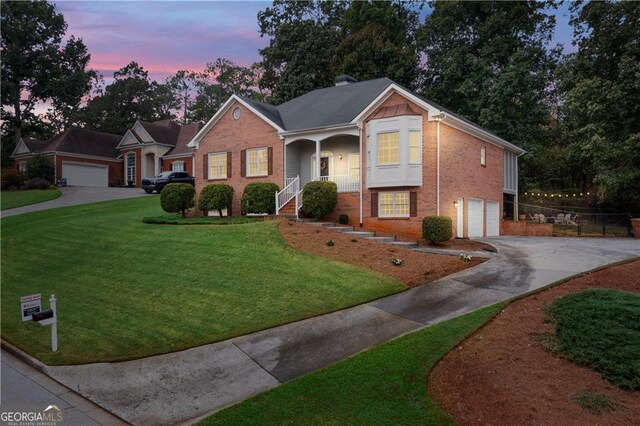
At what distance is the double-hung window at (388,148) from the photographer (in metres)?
17.4

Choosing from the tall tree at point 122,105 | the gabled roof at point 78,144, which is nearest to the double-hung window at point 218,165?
the gabled roof at point 78,144

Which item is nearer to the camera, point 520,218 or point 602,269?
point 602,269

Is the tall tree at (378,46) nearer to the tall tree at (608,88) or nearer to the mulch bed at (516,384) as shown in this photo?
the tall tree at (608,88)

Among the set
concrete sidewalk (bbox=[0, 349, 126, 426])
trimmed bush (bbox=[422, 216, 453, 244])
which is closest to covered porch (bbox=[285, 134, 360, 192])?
trimmed bush (bbox=[422, 216, 453, 244])

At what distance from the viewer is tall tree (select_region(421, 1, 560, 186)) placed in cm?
2850

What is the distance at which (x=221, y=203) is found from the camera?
20.4m

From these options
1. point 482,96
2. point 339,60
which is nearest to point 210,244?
point 482,96

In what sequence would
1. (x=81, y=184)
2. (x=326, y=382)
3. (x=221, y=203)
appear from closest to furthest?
(x=326, y=382) → (x=221, y=203) → (x=81, y=184)

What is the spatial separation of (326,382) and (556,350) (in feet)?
10.8

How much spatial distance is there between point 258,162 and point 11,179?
87.0ft

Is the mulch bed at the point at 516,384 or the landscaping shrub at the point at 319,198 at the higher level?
the landscaping shrub at the point at 319,198

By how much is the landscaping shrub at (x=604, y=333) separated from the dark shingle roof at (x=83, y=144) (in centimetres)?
4467

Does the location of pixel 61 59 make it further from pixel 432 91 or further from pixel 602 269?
pixel 602 269

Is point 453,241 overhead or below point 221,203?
below
